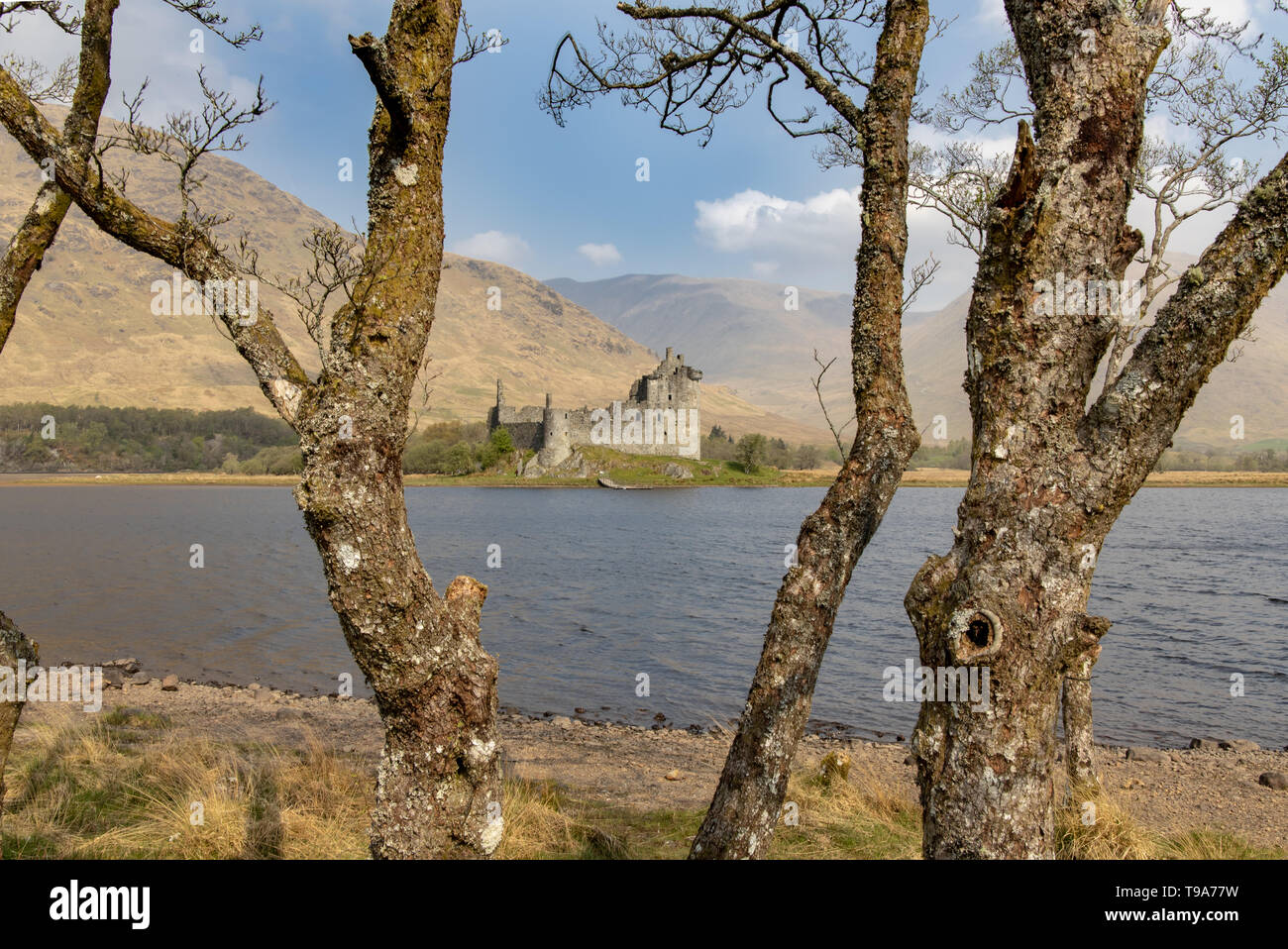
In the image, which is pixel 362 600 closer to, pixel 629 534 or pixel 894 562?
pixel 894 562

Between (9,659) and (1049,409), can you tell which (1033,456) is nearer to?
(1049,409)

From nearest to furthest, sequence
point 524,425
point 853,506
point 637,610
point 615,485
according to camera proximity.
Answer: point 853,506 < point 637,610 < point 615,485 < point 524,425

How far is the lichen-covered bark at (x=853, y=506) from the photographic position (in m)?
4.48

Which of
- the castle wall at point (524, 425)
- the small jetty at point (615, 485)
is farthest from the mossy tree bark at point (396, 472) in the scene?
the castle wall at point (524, 425)

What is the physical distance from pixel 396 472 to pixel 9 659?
2.69 m

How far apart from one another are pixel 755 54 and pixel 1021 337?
415 centimetres

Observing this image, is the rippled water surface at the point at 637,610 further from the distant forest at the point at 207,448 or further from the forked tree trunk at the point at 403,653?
the distant forest at the point at 207,448

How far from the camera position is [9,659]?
4230 mm

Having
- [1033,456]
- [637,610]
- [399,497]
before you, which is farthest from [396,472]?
[637,610]

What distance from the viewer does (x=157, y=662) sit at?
18.0 m

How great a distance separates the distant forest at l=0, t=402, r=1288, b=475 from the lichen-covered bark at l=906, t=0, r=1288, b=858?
300 feet

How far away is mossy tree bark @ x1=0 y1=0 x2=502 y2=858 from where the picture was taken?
329 centimetres

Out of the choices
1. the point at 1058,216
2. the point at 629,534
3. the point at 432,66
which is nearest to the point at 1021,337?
the point at 1058,216

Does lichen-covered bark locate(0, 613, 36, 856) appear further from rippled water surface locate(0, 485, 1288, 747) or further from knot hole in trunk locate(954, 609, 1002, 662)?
rippled water surface locate(0, 485, 1288, 747)
